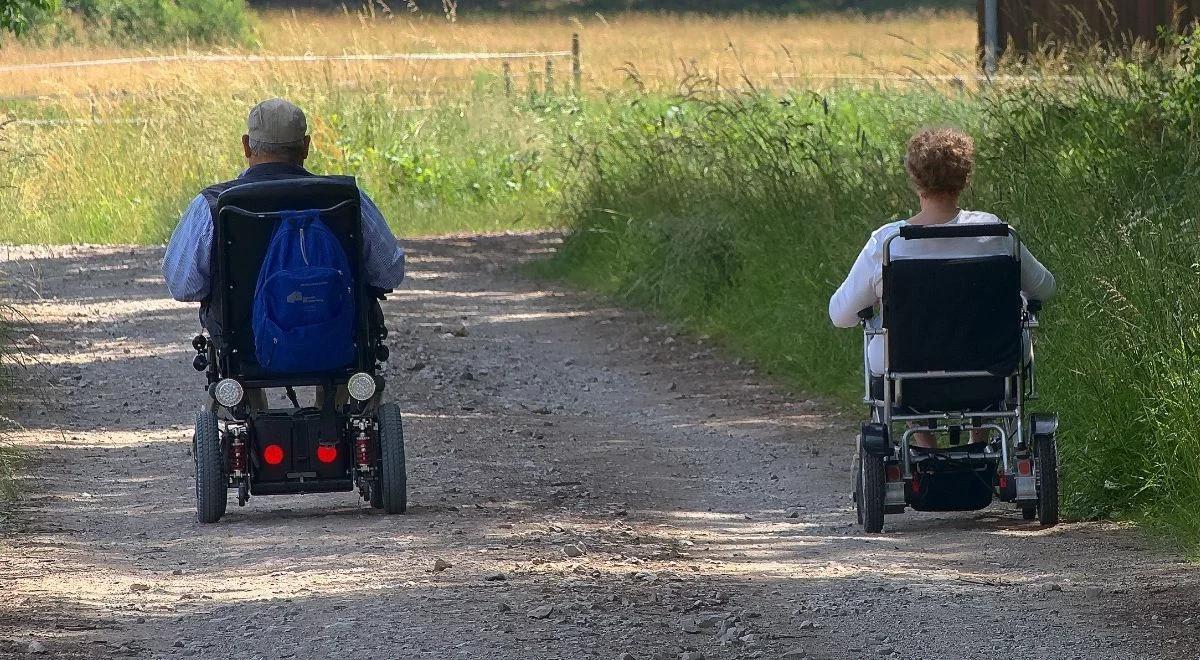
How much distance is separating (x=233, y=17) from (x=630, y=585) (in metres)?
32.9

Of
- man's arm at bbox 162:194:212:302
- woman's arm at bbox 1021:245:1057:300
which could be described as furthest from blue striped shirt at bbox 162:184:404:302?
woman's arm at bbox 1021:245:1057:300

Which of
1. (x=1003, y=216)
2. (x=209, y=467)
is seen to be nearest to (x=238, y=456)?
(x=209, y=467)

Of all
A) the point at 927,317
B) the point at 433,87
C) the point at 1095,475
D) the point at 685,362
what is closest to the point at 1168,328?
the point at 1095,475

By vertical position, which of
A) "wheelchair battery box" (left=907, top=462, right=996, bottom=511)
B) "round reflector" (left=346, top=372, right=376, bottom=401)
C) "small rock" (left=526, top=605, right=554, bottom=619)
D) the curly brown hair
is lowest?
"small rock" (left=526, top=605, right=554, bottom=619)

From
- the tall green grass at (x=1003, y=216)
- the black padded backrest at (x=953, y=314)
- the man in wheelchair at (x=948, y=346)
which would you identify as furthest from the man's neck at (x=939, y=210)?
the tall green grass at (x=1003, y=216)

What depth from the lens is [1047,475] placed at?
6.31 meters

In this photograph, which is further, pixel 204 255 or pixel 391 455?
pixel 391 455

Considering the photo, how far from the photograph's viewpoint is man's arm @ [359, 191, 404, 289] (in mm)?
6613

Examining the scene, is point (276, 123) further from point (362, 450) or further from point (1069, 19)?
point (1069, 19)

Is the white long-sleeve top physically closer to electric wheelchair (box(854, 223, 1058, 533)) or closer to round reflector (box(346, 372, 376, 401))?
electric wheelchair (box(854, 223, 1058, 533))

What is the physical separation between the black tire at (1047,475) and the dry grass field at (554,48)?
6.00 metres

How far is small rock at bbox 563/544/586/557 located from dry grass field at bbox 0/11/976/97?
6.44 metres

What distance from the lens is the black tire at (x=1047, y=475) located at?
6.26m

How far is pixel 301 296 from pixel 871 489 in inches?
77.3
